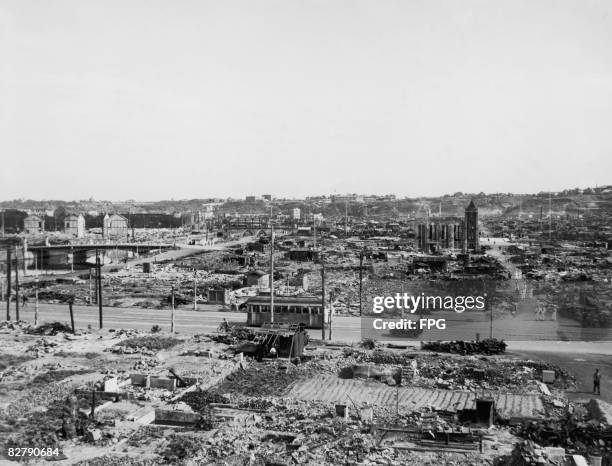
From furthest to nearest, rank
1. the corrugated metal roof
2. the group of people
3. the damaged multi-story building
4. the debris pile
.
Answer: the damaged multi-story building → the group of people → the debris pile → the corrugated metal roof

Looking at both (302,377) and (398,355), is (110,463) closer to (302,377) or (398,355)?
(302,377)

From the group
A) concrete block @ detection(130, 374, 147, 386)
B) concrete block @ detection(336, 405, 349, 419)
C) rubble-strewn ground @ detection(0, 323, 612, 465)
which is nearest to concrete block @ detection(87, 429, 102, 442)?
rubble-strewn ground @ detection(0, 323, 612, 465)

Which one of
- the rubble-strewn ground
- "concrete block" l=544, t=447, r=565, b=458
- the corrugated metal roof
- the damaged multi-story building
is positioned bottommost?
the corrugated metal roof

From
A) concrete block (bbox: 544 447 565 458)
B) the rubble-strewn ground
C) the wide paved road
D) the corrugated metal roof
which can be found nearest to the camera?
concrete block (bbox: 544 447 565 458)

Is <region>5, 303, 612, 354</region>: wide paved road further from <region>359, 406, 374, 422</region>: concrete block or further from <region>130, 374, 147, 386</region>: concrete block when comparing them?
<region>359, 406, 374, 422</region>: concrete block

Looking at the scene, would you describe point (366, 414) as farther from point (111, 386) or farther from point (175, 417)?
point (111, 386)

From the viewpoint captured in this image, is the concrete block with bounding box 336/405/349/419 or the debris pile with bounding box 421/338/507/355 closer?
the concrete block with bounding box 336/405/349/419

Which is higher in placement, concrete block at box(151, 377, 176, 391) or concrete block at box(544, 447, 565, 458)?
concrete block at box(544, 447, 565, 458)
